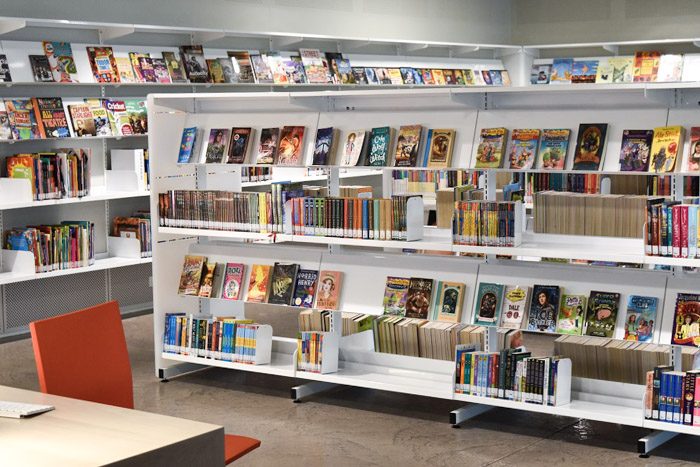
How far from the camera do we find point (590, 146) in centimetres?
534

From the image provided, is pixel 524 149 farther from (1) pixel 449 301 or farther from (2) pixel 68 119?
(2) pixel 68 119

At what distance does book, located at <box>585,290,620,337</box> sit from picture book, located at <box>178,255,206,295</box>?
8.32ft

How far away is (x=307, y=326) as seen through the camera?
677 cm

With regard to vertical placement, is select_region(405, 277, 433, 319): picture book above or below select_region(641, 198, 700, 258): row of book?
below

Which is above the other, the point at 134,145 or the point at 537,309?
the point at 134,145

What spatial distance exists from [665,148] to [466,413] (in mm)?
1761

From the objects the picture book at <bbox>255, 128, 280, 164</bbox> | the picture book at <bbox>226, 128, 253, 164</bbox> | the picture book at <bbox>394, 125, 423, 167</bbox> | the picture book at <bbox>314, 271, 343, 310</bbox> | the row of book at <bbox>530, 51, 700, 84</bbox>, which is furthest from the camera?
the row of book at <bbox>530, 51, 700, 84</bbox>

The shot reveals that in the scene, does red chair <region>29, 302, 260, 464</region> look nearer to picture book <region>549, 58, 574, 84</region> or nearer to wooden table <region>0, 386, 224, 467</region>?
wooden table <region>0, 386, 224, 467</region>

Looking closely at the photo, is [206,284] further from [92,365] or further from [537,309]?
[92,365]

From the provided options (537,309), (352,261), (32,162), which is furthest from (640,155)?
(32,162)

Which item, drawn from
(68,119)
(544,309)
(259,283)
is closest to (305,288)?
(259,283)

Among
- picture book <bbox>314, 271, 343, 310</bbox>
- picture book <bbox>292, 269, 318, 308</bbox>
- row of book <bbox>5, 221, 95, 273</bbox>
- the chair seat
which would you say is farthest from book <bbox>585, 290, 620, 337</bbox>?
row of book <bbox>5, 221, 95, 273</bbox>

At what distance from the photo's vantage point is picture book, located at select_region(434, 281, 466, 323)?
18.6ft

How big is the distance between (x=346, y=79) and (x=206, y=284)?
486 cm
